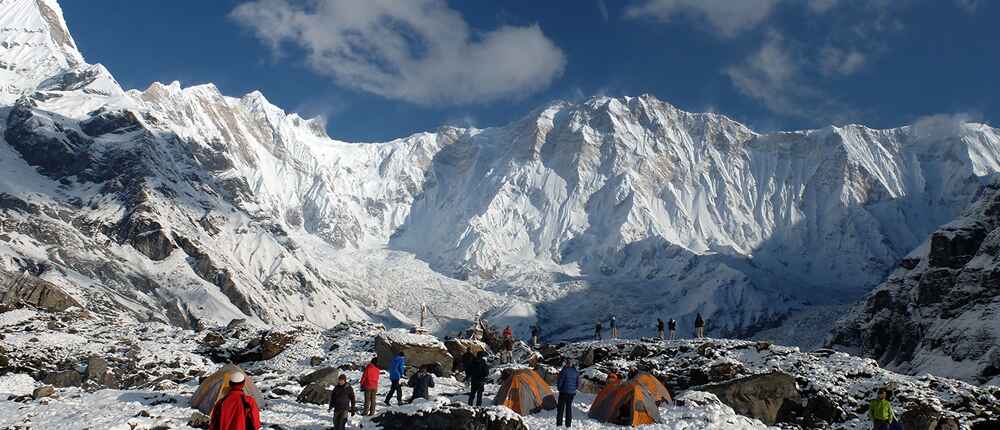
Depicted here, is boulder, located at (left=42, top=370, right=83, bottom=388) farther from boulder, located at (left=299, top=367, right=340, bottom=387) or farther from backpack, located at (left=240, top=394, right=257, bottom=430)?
backpack, located at (left=240, top=394, right=257, bottom=430)

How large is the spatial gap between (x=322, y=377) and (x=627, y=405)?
49.9 ft

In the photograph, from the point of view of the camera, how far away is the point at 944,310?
144 m

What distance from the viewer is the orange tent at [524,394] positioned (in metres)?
34.5

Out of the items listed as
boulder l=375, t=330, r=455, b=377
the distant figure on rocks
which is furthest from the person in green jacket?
boulder l=375, t=330, r=455, b=377

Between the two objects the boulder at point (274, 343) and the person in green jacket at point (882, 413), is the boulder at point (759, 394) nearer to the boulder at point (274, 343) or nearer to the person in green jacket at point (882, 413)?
the person in green jacket at point (882, 413)

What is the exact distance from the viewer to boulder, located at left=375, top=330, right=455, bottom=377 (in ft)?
159

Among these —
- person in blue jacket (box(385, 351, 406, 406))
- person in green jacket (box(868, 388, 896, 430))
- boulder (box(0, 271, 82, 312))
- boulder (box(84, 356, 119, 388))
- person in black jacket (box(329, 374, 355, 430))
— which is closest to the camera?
person in black jacket (box(329, 374, 355, 430))

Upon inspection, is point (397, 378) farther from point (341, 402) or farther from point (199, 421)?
point (199, 421)

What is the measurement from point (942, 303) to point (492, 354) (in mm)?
124785

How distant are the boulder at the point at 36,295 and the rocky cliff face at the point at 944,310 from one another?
111462 mm

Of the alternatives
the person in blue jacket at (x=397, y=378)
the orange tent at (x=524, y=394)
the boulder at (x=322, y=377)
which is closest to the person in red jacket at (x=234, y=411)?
the person in blue jacket at (x=397, y=378)

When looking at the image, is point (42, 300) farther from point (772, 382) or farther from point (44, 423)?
point (772, 382)

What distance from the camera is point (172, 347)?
5925 centimetres

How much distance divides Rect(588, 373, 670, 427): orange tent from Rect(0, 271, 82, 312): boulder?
64.5 meters
